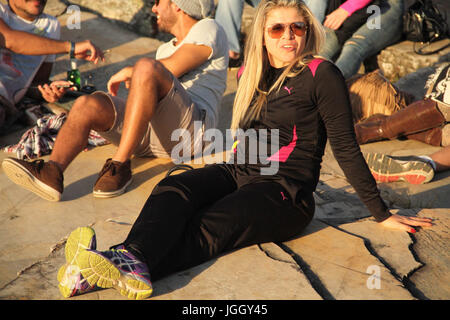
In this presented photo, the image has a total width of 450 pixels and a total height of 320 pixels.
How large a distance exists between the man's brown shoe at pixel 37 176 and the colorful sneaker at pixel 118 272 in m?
1.08

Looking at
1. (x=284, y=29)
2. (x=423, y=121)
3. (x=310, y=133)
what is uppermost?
(x=284, y=29)

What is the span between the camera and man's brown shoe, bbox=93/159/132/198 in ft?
10.00

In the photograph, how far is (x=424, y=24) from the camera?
16.6ft

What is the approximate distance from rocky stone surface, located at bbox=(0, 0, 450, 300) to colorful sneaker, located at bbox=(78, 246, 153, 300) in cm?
8

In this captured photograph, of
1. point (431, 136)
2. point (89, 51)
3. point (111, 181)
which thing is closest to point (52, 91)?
point (89, 51)

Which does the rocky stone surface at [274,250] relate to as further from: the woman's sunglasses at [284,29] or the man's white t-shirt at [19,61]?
the man's white t-shirt at [19,61]

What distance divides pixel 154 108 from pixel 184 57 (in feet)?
1.72

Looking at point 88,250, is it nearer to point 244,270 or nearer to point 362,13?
point 244,270

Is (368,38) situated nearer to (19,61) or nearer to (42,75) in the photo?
(42,75)

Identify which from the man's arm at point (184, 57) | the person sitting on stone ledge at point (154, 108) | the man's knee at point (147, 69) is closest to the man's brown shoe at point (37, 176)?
the person sitting on stone ledge at point (154, 108)

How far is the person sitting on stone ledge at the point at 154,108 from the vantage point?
2988 millimetres

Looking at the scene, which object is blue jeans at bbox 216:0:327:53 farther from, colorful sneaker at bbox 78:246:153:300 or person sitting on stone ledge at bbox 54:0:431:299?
colorful sneaker at bbox 78:246:153:300

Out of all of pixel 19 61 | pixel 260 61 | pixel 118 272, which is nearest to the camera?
pixel 118 272
